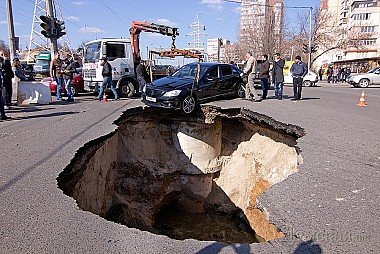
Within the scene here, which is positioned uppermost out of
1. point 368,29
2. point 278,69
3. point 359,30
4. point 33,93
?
point 368,29

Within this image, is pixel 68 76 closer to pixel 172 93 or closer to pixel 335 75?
pixel 172 93

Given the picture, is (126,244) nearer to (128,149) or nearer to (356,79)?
(128,149)

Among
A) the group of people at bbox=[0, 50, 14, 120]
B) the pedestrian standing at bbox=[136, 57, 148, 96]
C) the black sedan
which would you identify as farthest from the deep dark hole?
the group of people at bbox=[0, 50, 14, 120]

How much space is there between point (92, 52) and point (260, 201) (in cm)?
1176

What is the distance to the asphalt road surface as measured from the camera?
8.22ft

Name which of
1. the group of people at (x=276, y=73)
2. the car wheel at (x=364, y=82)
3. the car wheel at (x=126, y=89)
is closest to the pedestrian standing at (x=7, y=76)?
the car wheel at (x=126, y=89)

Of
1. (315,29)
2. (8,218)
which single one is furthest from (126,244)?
(315,29)

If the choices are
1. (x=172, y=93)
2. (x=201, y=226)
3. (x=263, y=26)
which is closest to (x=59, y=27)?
(x=172, y=93)

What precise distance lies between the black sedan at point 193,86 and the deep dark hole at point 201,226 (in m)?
3.76

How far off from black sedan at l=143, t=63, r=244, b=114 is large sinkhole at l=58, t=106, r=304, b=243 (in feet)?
2.17

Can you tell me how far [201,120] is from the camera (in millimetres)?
10055

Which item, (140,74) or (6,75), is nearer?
(6,75)

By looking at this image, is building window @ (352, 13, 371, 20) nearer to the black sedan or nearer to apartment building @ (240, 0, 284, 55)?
apartment building @ (240, 0, 284, 55)

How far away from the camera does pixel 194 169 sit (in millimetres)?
10477
